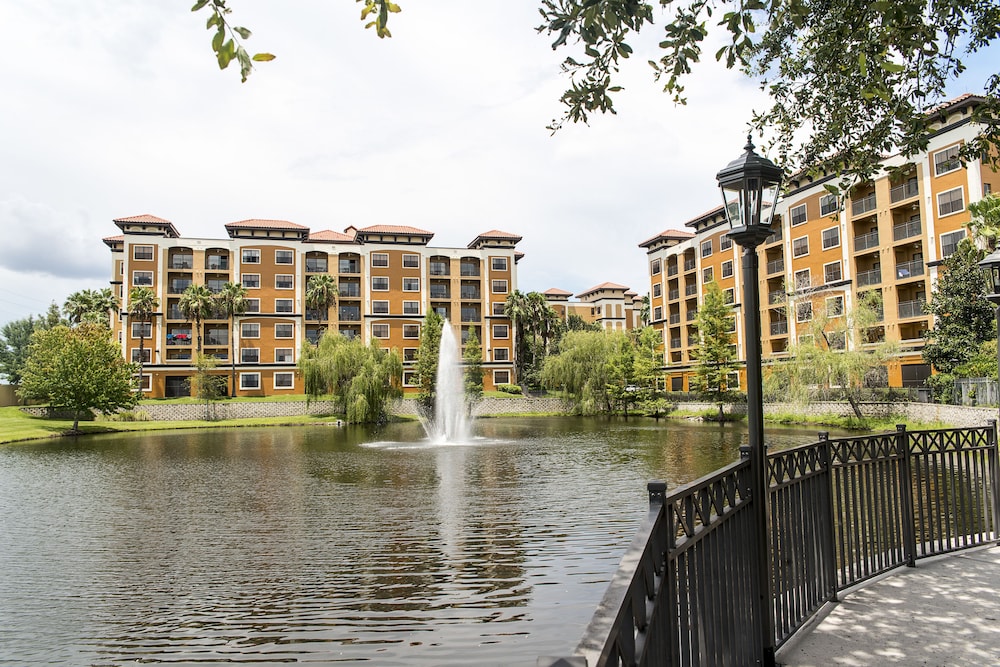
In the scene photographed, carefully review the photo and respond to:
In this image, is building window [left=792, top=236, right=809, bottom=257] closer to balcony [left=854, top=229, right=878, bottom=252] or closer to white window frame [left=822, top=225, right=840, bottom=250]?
white window frame [left=822, top=225, right=840, bottom=250]

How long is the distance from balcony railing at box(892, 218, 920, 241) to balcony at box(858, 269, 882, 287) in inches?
92.3

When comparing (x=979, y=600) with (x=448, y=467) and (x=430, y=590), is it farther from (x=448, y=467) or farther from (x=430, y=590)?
(x=448, y=467)

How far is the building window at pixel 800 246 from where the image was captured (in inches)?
1789

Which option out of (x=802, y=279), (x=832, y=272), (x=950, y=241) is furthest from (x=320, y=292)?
(x=950, y=241)

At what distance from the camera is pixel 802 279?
4425cm

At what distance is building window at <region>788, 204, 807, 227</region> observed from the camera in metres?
45.8

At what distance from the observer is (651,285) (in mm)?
65688

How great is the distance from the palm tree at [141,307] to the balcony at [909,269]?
53373 mm

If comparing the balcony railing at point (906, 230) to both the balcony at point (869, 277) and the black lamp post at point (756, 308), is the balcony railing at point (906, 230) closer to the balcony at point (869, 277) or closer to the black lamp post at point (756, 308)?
the balcony at point (869, 277)

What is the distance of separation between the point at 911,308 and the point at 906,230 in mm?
4440

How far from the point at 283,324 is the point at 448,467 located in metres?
43.3

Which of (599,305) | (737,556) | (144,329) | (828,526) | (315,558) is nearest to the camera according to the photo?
(737,556)

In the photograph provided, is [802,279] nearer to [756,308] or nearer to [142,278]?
[756,308]

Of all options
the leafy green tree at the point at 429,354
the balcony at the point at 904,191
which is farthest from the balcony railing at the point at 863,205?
the leafy green tree at the point at 429,354
